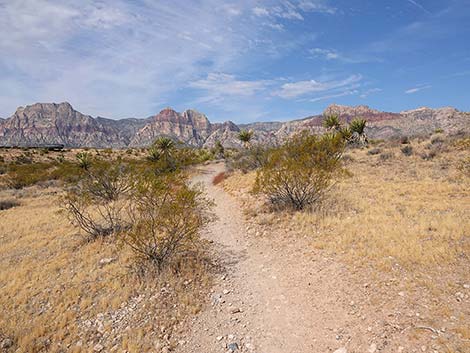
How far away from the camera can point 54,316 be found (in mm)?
5277

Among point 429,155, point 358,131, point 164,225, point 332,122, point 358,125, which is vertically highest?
point 332,122

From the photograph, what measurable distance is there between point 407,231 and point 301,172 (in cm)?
413

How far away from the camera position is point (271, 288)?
6008 millimetres

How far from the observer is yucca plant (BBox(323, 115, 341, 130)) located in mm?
32531

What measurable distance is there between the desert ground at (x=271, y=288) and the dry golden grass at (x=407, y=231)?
3 centimetres

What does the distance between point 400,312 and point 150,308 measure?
4.63 metres

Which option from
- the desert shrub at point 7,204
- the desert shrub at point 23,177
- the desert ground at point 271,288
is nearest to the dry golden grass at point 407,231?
the desert ground at point 271,288

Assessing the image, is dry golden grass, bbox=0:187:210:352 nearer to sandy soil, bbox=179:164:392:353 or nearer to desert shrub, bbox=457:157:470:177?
sandy soil, bbox=179:164:392:353

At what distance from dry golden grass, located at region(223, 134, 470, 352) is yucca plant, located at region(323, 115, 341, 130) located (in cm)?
1854

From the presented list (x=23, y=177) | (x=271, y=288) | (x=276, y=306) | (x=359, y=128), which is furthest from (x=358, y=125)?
(x=23, y=177)

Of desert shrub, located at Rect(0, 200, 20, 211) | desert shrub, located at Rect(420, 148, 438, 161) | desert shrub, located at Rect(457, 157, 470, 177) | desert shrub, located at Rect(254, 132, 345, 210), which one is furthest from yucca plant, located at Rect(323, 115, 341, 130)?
desert shrub, located at Rect(0, 200, 20, 211)

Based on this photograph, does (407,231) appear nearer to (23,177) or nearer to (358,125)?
(358,125)

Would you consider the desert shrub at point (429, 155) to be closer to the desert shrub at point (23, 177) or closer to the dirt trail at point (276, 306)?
the dirt trail at point (276, 306)

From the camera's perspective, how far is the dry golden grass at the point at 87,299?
4711 mm
